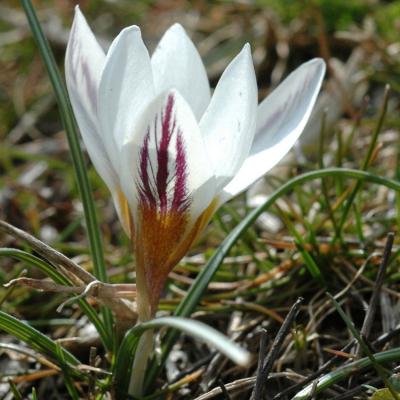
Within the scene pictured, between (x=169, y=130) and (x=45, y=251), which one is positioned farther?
(x=45, y=251)

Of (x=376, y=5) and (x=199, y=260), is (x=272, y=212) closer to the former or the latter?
(x=199, y=260)

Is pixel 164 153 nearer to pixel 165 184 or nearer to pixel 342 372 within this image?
pixel 165 184

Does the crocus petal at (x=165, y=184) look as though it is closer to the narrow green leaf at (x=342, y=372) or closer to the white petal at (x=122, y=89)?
the white petal at (x=122, y=89)

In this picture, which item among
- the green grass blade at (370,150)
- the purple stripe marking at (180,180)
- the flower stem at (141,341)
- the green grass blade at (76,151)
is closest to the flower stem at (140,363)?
the flower stem at (141,341)

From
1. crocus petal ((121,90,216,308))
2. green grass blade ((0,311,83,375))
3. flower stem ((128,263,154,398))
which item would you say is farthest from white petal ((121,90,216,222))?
green grass blade ((0,311,83,375))

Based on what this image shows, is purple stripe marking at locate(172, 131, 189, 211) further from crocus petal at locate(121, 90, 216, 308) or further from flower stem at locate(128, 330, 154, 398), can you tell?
flower stem at locate(128, 330, 154, 398)

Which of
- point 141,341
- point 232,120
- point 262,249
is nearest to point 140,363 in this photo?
point 141,341

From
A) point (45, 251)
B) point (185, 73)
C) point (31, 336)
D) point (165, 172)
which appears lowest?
point (31, 336)
